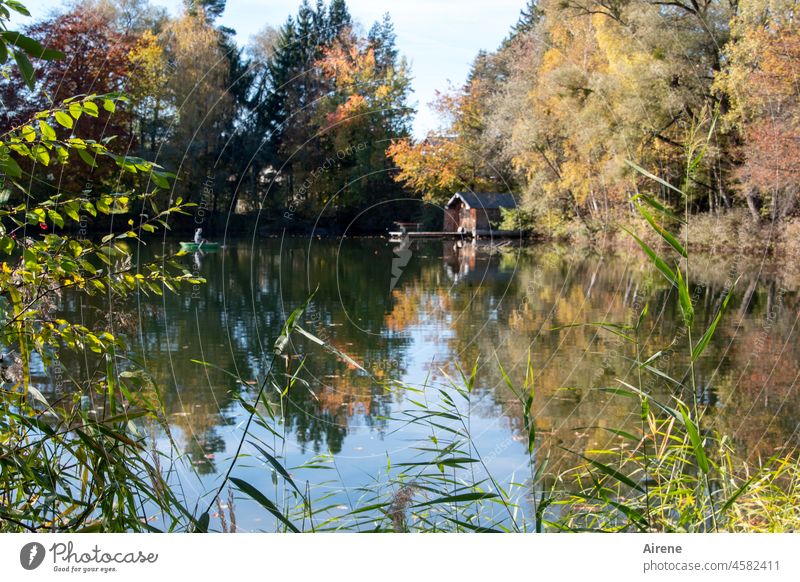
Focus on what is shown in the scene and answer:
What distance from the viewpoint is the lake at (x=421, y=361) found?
18.1ft

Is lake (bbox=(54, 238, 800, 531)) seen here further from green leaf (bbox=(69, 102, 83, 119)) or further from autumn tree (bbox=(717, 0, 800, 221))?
autumn tree (bbox=(717, 0, 800, 221))

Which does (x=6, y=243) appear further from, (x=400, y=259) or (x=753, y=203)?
(x=400, y=259)

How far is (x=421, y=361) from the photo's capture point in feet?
27.6

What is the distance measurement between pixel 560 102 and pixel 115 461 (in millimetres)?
16309

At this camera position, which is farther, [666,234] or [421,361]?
[421,361]

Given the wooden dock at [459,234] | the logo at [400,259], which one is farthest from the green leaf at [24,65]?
the wooden dock at [459,234]

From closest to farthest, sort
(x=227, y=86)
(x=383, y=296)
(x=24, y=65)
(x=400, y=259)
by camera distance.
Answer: (x=24, y=65), (x=227, y=86), (x=383, y=296), (x=400, y=259)

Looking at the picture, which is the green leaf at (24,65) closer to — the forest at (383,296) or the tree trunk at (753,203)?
the forest at (383,296)
